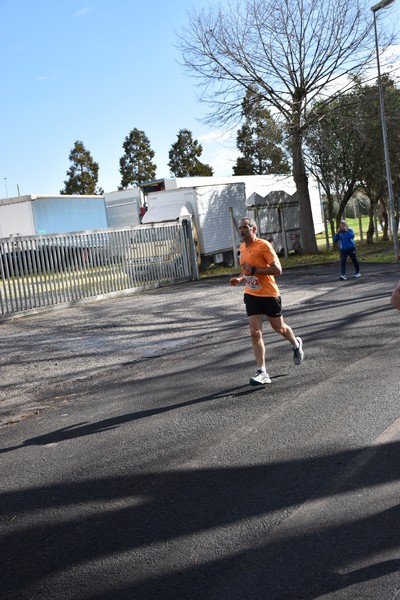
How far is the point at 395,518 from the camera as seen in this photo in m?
4.09

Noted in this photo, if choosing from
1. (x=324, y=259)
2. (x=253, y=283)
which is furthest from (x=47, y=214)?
(x=253, y=283)

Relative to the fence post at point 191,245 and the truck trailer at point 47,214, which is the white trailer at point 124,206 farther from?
the fence post at point 191,245

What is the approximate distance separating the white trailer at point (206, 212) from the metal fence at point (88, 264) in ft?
8.28

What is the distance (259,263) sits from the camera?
7984 millimetres

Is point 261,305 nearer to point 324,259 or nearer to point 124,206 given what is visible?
point 324,259

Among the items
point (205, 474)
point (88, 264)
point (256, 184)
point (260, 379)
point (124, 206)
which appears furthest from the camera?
point (256, 184)

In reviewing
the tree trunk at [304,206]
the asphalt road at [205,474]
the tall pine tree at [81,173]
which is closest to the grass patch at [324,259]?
the tree trunk at [304,206]

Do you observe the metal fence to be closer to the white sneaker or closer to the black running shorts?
the black running shorts

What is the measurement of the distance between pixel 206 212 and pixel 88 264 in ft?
27.4

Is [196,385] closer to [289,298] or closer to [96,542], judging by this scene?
[96,542]

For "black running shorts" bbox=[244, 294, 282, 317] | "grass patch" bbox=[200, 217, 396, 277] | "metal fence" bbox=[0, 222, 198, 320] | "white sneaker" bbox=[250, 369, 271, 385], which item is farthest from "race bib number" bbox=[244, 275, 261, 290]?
"grass patch" bbox=[200, 217, 396, 277]

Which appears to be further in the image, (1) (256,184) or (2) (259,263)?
(1) (256,184)

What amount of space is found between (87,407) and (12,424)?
2.71 ft

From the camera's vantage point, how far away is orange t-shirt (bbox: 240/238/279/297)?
7.98 meters
